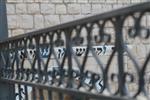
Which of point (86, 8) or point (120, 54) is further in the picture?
point (86, 8)

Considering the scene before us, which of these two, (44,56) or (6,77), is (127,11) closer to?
(44,56)

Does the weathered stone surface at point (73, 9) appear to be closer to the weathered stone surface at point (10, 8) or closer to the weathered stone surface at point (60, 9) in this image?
the weathered stone surface at point (60, 9)

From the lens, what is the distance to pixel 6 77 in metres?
3.62

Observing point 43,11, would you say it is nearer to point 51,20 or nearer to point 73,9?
point 51,20

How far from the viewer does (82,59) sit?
7.23 feet

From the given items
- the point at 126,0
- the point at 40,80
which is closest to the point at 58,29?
the point at 40,80

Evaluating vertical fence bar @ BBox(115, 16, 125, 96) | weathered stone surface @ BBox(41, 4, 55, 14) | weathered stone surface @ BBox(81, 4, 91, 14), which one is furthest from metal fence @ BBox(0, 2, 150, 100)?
weathered stone surface @ BBox(81, 4, 91, 14)

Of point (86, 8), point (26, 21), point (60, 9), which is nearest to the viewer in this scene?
point (26, 21)

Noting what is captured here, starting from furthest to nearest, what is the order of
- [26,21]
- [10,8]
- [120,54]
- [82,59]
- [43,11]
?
[43,11] < [26,21] < [10,8] < [82,59] < [120,54]

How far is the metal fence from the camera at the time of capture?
173 cm

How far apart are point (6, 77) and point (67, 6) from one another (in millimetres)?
2413

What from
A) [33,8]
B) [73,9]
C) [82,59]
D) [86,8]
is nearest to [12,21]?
[33,8]

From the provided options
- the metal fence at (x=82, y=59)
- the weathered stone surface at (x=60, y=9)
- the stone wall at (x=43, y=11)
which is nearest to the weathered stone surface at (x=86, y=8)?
the stone wall at (x=43, y=11)

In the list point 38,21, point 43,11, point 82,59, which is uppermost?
point 43,11
